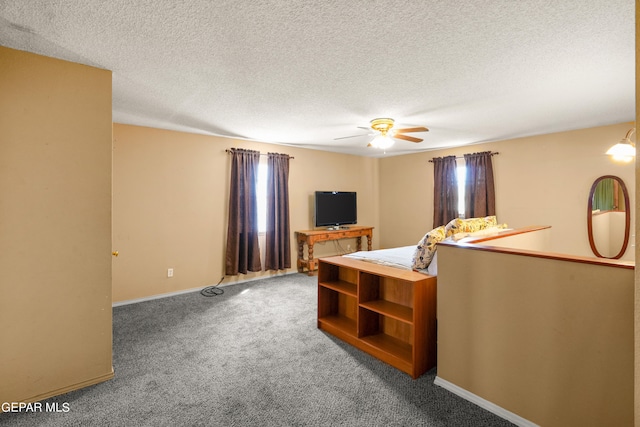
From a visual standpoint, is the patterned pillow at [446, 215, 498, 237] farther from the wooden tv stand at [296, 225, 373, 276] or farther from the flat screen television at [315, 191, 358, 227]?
the flat screen television at [315, 191, 358, 227]

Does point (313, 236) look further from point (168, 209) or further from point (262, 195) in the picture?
point (168, 209)

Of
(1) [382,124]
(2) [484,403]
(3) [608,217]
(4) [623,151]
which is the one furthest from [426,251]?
(3) [608,217]

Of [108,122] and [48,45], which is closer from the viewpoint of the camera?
[48,45]

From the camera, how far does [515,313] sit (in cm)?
179

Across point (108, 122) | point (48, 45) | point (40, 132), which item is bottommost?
point (40, 132)

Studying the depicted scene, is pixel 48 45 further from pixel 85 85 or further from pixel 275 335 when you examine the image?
pixel 275 335

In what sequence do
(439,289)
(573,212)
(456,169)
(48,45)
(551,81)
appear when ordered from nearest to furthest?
1. (48,45)
2. (439,289)
3. (551,81)
4. (573,212)
5. (456,169)

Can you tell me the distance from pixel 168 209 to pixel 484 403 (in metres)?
4.12

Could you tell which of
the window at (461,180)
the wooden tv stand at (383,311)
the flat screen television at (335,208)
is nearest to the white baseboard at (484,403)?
the wooden tv stand at (383,311)

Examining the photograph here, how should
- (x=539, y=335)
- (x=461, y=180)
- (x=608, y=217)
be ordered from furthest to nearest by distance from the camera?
(x=461, y=180)
(x=608, y=217)
(x=539, y=335)

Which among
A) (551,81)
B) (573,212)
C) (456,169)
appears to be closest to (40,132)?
(551,81)

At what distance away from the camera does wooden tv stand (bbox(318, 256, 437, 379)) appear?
7.62ft

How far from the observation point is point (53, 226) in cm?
209

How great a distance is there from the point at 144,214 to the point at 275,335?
97.5 inches
